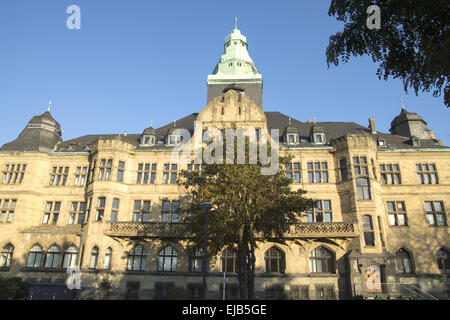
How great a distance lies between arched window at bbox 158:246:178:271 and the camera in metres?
26.6

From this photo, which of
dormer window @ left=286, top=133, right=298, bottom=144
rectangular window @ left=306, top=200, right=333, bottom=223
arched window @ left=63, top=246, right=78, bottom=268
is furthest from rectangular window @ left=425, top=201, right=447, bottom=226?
arched window @ left=63, top=246, right=78, bottom=268

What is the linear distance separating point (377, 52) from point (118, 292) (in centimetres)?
2501

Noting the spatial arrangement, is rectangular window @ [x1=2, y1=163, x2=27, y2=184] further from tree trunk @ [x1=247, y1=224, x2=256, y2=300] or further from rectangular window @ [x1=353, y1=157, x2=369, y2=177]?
rectangular window @ [x1=353, y1=157, x2=369, y2=177]

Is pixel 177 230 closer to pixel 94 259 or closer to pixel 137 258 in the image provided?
pixel 137 258

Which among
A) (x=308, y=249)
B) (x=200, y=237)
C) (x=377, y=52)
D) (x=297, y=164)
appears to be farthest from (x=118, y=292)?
(x=377, y=52)

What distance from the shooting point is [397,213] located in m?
27.8

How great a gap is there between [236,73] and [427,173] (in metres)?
23.8

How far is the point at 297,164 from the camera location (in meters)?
29.7

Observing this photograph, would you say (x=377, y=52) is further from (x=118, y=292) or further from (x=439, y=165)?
(x=118, y=292)

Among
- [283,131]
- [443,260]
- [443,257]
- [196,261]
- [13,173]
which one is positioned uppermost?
[283,131]

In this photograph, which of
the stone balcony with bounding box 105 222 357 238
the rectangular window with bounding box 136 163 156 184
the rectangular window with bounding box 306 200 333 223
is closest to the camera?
the stone balcony with bounding box 105 222 357 238

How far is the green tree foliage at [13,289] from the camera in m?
22.0

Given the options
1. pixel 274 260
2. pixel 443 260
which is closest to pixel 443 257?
pixel 443 260

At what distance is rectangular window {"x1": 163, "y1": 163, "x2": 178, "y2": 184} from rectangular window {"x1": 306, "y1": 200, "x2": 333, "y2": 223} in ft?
41.8
